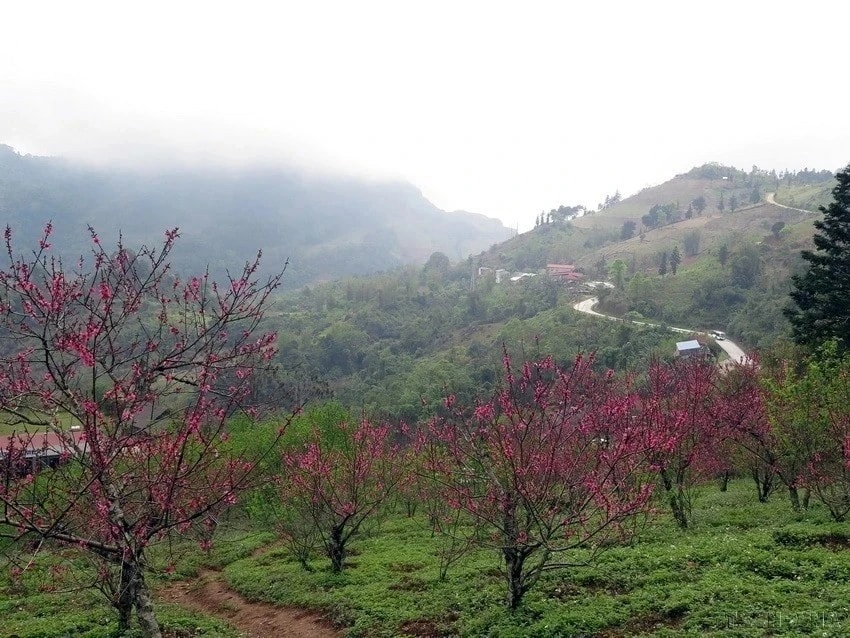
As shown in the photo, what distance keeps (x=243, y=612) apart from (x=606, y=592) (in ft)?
33.7

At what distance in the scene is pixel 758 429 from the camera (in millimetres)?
17812

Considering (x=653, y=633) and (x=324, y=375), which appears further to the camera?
(x=324, y=375)

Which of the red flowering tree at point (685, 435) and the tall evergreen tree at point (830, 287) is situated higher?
the tall evergreen tree at point (830, 287)

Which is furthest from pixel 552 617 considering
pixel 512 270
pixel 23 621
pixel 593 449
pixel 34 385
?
pixel 512 270

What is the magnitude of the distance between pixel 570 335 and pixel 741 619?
240ft

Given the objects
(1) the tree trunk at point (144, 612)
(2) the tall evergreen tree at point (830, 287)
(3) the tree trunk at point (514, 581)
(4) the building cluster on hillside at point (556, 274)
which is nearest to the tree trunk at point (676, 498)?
(3) the tree trunk at point (514, 581)

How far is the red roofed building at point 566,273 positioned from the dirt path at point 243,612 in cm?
12088

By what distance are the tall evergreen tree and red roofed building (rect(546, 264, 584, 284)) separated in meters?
99.7

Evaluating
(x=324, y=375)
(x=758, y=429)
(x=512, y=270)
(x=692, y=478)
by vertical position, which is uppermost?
(x=512, y=270)

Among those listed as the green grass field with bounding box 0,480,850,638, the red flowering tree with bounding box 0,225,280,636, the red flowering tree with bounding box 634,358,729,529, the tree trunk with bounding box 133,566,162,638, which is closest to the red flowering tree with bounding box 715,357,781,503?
the red flowering tree with bounding box 634,358,729,529

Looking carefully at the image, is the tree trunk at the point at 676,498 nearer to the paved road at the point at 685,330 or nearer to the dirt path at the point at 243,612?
the dirt path at the point at 243,612

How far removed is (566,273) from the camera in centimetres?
14000

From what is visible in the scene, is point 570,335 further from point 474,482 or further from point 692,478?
point 474,482

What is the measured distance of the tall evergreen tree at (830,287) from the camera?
27.7 meters
